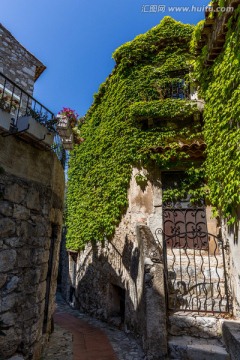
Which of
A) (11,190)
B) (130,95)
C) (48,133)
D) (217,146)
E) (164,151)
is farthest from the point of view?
(130,95)

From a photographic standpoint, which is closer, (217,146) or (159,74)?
(217,146)

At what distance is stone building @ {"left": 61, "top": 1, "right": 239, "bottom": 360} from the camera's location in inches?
148

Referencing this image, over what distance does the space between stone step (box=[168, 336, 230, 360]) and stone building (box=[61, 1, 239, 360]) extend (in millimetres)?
12

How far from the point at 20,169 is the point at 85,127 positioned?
724cm

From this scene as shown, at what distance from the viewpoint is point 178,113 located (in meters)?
6.91

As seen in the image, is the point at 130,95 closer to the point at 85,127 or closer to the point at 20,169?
the point at 85,127

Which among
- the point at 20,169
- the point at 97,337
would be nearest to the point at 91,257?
the point at 97,337

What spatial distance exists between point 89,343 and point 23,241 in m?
3.07

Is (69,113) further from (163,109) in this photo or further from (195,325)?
(195,325)

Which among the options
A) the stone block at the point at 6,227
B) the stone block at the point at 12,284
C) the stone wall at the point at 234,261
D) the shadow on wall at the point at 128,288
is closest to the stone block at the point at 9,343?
the stone block at the point at 12,284

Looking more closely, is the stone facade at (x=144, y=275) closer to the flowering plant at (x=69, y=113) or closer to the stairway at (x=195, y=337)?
the stairway at (x=195, y=337)

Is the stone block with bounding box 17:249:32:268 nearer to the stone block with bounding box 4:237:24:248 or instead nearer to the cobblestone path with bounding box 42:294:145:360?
the stone block with bounding box 4:237:24:248

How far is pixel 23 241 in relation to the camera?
133 inches

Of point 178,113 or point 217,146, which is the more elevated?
point 178,113
